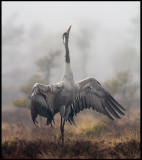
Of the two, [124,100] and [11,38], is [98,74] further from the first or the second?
[124,100]

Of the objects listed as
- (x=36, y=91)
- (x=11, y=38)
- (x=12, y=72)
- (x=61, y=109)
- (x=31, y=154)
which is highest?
(x=11, y=38)

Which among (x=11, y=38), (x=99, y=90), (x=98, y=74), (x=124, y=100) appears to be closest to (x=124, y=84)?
(x=124, y=100)

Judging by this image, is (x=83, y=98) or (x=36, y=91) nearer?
(x=36, y=91)

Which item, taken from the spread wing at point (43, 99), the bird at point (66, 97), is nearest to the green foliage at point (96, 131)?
the bird at point (66, 97)

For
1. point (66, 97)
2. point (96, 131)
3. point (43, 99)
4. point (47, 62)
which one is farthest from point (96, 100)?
point (47, 62)

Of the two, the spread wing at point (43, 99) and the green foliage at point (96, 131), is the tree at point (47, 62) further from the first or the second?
the spread wing at point (43, 99)

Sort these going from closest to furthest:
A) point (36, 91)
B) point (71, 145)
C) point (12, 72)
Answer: point (36, 91)
point (71, 145)
point (12, 72)

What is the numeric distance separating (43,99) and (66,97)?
0.58 metres

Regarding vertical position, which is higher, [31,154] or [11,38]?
[11,38]

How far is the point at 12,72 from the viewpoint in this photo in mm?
26375

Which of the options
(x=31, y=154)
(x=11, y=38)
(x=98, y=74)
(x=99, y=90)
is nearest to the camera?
(x=31, y=154)

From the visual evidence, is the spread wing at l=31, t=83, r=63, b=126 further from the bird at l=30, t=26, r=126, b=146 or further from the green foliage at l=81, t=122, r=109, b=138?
the green foliage at l=81, t=122, r=109, b=138

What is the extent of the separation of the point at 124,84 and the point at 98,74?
31865mm

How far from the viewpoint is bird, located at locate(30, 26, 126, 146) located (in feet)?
15.7
